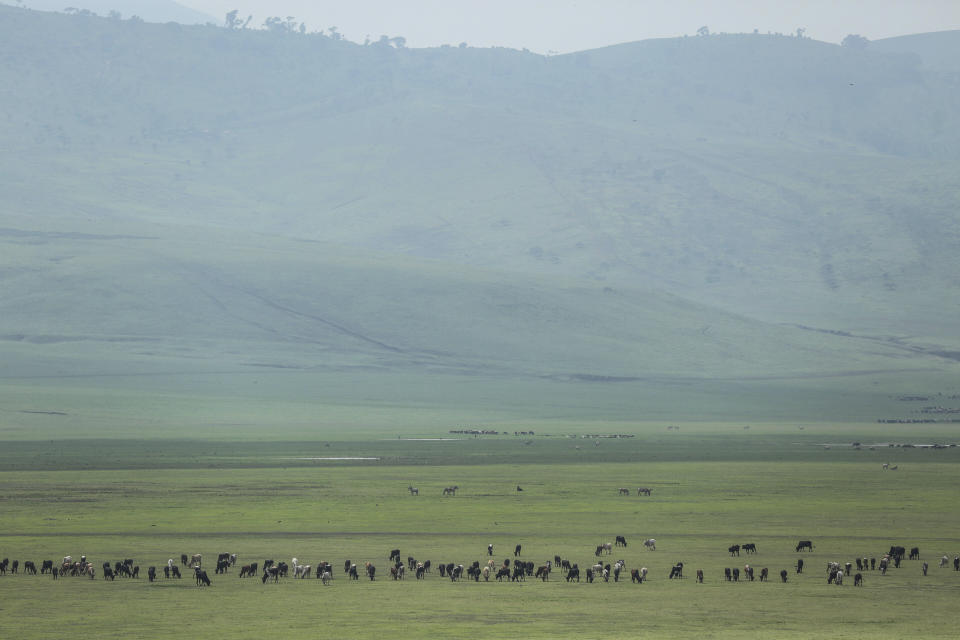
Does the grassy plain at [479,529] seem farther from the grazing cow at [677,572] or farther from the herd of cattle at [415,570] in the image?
the grazing cow at [677,572]

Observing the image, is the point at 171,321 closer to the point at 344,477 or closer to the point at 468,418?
the point at 468,418

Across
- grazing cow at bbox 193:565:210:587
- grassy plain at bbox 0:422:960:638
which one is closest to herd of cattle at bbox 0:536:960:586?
grazing cow at bbox 193:565:210:587

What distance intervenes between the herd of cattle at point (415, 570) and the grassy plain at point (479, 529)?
0.44 meters

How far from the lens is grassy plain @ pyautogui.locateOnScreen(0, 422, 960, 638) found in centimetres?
3130

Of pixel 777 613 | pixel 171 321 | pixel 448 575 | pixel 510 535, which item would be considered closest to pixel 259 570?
pixel 448 575

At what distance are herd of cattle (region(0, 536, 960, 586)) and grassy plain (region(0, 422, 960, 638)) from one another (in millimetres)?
442

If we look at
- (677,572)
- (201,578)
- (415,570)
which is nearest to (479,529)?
(415,570)

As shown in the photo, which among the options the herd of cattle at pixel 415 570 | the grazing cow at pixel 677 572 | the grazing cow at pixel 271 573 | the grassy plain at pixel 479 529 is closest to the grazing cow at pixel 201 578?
the herd of cattle at pixel 415 570

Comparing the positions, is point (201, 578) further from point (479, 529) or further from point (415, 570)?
point (479, 529)

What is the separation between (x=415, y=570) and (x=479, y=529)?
9335 mm

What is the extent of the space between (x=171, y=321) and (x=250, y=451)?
90117 millimetres

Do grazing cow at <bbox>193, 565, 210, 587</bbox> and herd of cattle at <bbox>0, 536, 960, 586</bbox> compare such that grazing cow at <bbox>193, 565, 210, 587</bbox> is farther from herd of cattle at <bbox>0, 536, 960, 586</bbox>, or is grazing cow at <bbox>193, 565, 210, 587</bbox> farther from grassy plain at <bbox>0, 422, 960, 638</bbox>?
grassy plain at <bbox>0, 422, 960, 638</bbox>

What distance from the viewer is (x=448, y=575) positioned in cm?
3788

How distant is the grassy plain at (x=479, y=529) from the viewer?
3130 centimetres
